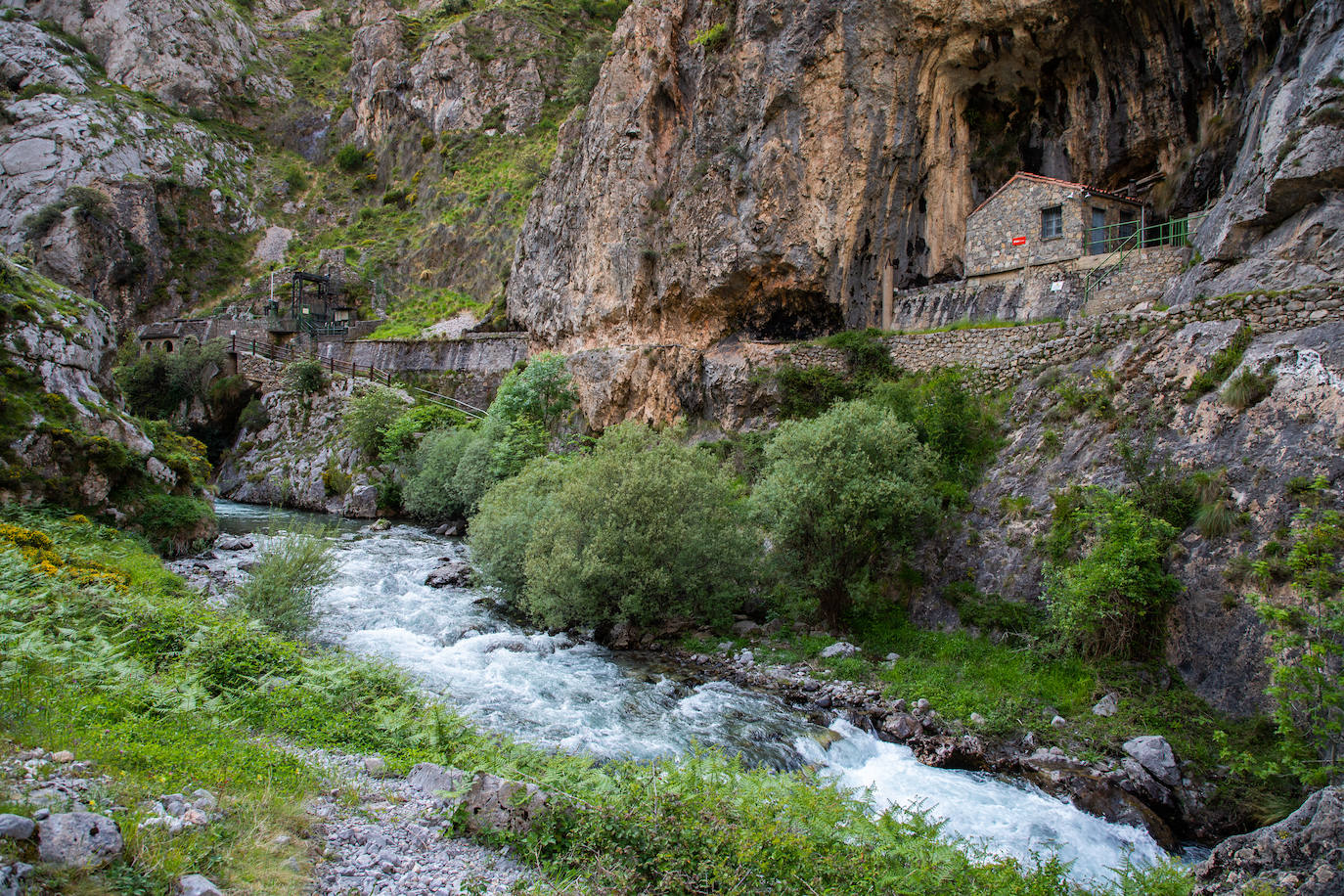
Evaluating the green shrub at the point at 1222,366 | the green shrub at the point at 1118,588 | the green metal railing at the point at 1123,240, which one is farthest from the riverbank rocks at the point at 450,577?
the green metal railing at the point at 1123,240

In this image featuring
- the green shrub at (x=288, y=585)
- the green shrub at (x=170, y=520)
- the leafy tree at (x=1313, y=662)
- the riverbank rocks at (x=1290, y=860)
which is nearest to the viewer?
the riverbank rocks at (x=1290, y=860)

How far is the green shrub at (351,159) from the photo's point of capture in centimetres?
6788

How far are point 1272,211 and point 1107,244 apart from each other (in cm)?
690

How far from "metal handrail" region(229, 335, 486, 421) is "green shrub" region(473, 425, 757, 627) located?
23653 mm

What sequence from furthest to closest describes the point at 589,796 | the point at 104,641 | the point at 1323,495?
the point at 1323,495, the point at 104,641, the point at 589,796

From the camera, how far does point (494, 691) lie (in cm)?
1287

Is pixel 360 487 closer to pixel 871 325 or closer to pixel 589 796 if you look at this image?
pixel 871 325

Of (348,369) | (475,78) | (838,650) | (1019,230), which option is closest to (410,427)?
(348,369)

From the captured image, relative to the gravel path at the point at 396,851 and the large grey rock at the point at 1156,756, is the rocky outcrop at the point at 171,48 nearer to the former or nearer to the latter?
the gravel path at the point at 396,851

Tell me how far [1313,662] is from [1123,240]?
16913mm

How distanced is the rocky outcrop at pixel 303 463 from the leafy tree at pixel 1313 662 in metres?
33.7

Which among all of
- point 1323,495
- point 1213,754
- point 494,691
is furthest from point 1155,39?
point 494,691

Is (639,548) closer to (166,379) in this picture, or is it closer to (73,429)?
(73,429)

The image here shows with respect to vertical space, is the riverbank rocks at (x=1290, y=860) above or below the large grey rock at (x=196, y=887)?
below
